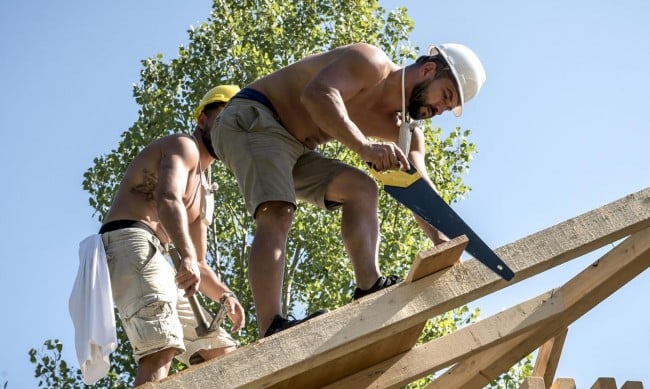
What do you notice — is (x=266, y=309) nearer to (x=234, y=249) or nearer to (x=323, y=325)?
(x=323, y=325)

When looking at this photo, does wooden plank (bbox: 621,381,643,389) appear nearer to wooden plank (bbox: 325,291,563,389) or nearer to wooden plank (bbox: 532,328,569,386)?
wooden plank (bbox: 532,328,569,386)

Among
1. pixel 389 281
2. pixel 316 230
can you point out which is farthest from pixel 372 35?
pixel 389 281

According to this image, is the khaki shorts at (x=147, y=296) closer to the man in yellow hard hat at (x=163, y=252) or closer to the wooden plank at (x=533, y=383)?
the man in yellow hard hat at (x=163, y=252)

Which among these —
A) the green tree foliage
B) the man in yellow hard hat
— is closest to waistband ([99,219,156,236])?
the man in yellow hard hat

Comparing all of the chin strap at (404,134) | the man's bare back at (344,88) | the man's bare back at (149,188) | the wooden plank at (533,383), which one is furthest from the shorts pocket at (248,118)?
the wooden plank at (533,383)

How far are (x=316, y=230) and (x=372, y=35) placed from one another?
127 inches

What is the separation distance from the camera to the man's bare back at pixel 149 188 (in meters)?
5.00

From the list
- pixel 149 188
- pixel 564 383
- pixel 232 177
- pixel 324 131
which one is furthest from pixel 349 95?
pixel 232 177

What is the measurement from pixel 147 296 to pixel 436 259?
146 centimetres

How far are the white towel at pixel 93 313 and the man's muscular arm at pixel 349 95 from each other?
1108 mm

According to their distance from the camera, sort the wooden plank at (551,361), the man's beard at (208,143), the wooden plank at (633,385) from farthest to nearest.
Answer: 1. the man's beard at (208,143)
2. the wooden plank at (551,361)
3. the wooden plank at (633,385)

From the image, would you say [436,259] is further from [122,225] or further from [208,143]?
[208,143]

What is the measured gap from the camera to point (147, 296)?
4656mm

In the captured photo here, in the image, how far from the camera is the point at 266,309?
13.9 feet
